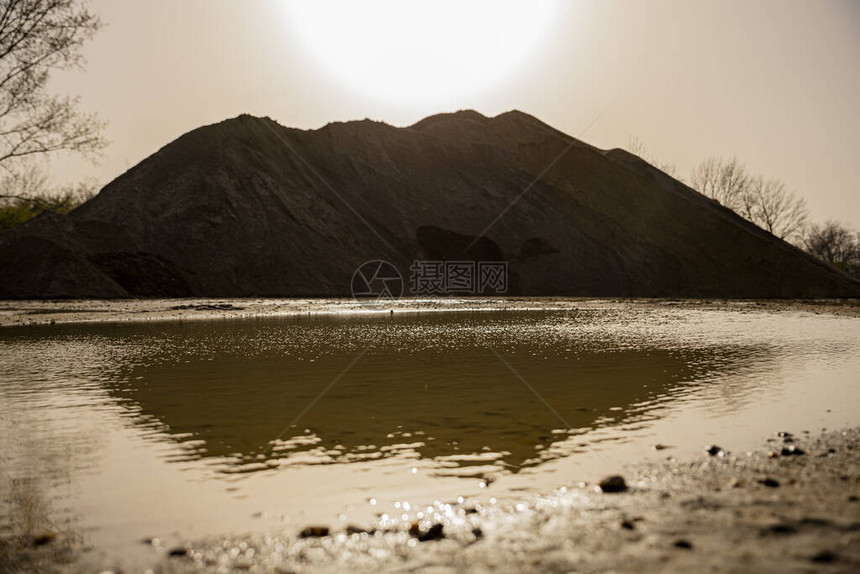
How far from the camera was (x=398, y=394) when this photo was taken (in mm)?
11477

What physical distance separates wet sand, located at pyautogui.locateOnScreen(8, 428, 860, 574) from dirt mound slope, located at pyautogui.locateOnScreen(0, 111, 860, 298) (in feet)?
158

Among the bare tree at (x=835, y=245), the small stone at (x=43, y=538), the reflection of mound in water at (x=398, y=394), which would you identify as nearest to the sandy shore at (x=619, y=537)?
the small stone at (x=43, y=538)

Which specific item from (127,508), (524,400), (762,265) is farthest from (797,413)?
(762,265)

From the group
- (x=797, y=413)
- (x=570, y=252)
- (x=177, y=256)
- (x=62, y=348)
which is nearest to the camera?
(x=797, y=413)

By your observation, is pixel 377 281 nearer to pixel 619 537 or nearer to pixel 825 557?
pixel 619 537

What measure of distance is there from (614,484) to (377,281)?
195 ft

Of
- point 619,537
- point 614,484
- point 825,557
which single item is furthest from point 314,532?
point 825,557

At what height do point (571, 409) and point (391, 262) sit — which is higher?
point (391, 262)

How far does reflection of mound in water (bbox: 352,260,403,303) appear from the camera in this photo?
62156 mm

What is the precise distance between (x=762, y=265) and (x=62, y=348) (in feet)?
267

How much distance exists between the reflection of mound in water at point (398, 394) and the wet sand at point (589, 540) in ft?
5.46

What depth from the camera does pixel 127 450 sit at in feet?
25.5

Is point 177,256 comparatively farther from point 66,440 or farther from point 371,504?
point 371,504

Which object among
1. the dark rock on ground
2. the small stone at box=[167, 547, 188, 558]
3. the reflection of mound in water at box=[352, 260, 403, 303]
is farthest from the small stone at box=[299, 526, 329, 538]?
the reflection of mound in water at box=[352, 260, 403, 303]
